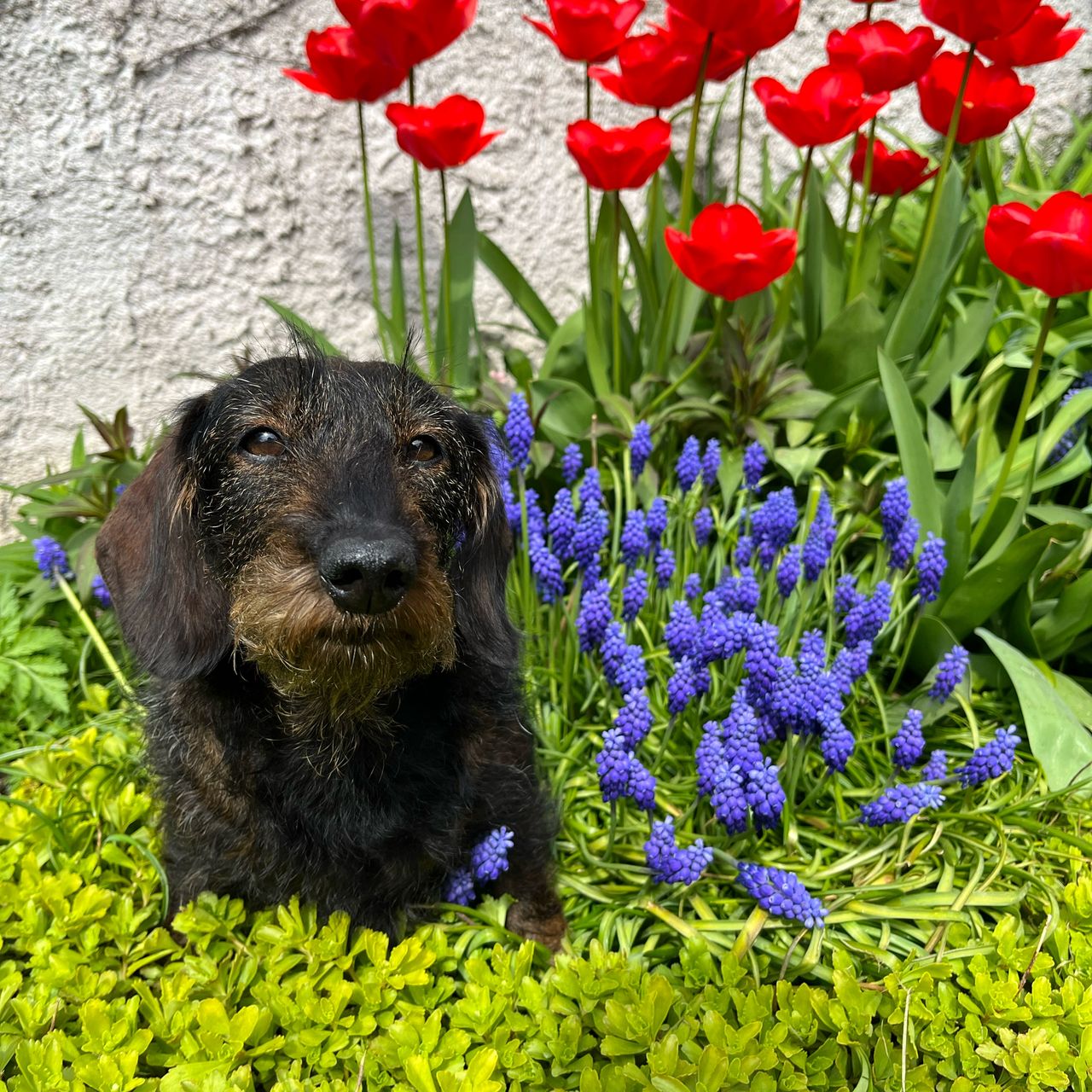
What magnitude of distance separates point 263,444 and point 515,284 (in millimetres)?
1603

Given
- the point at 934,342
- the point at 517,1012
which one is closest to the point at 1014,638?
the point at 934,342

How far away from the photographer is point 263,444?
163 centimetres

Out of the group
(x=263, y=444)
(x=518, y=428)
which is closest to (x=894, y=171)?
(x=518, y=428)

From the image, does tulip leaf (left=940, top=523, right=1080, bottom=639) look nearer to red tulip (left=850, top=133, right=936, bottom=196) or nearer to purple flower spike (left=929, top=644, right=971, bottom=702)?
purple flower spike (left=929, top=644, right=971, bottom=702)

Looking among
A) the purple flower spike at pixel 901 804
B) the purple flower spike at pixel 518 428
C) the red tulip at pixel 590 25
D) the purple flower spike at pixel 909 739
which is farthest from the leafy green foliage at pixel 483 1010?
the red tulip at pixel 590 25

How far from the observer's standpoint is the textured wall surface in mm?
2807

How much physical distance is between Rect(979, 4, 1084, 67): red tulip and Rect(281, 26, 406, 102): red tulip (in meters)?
1.56

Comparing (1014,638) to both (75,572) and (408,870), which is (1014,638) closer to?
(408,870)

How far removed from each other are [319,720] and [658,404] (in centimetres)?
151

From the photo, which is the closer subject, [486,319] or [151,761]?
[151,761]

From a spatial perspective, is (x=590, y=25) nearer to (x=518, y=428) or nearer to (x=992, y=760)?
(x=518, y=428)

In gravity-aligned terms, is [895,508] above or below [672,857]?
above

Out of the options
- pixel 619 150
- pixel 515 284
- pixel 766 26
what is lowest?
pixel 515 284

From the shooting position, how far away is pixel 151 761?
6.18 ft
